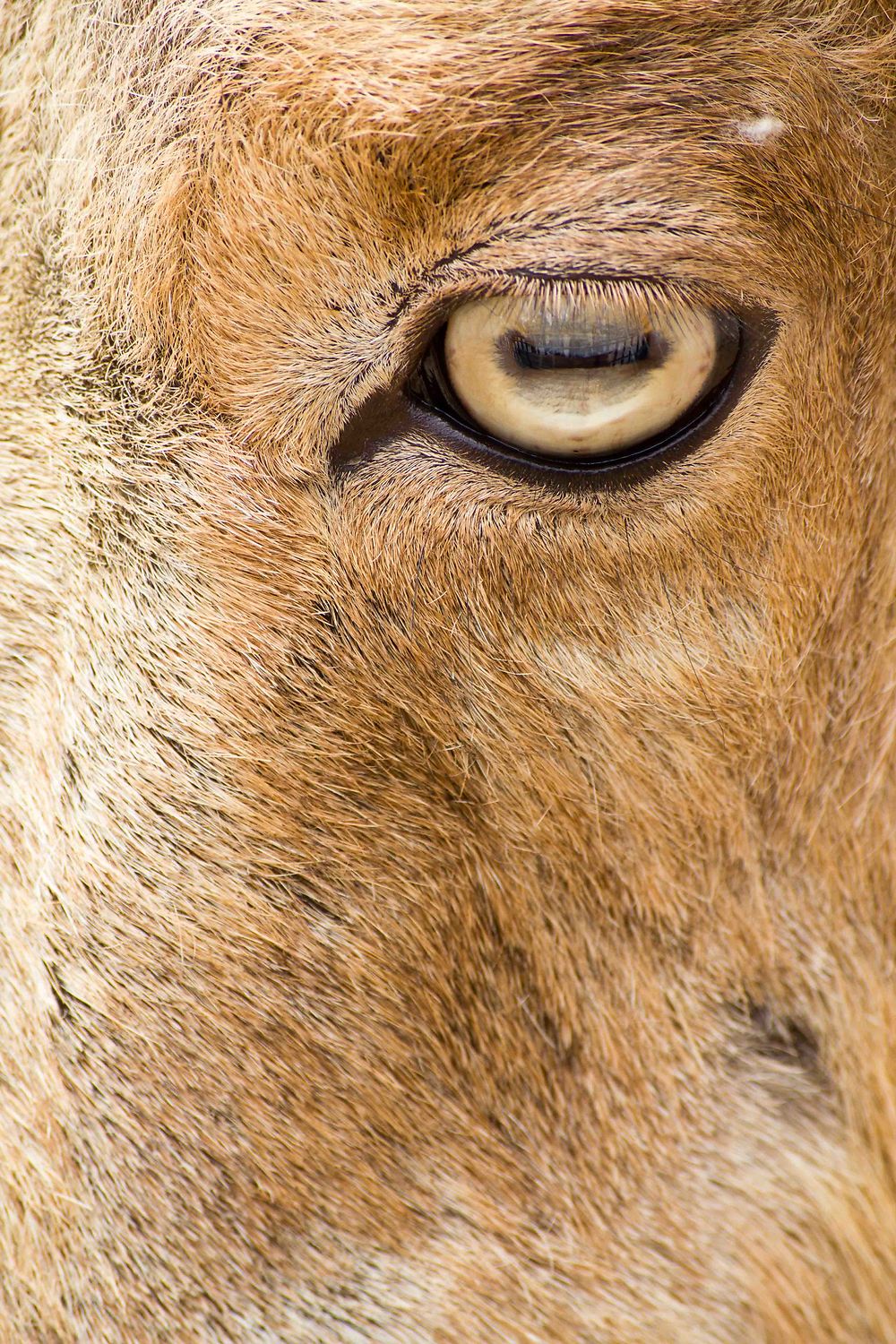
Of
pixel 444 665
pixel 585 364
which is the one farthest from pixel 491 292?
pixel 444 665

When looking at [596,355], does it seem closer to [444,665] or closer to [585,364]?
[585,364]

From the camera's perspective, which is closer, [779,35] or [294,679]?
[779,35]

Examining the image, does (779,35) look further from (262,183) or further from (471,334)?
(262,183)

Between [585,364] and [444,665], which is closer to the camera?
[585,364]

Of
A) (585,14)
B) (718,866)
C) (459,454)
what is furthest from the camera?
(718,866)

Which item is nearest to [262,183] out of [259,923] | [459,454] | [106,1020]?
[459,454]
